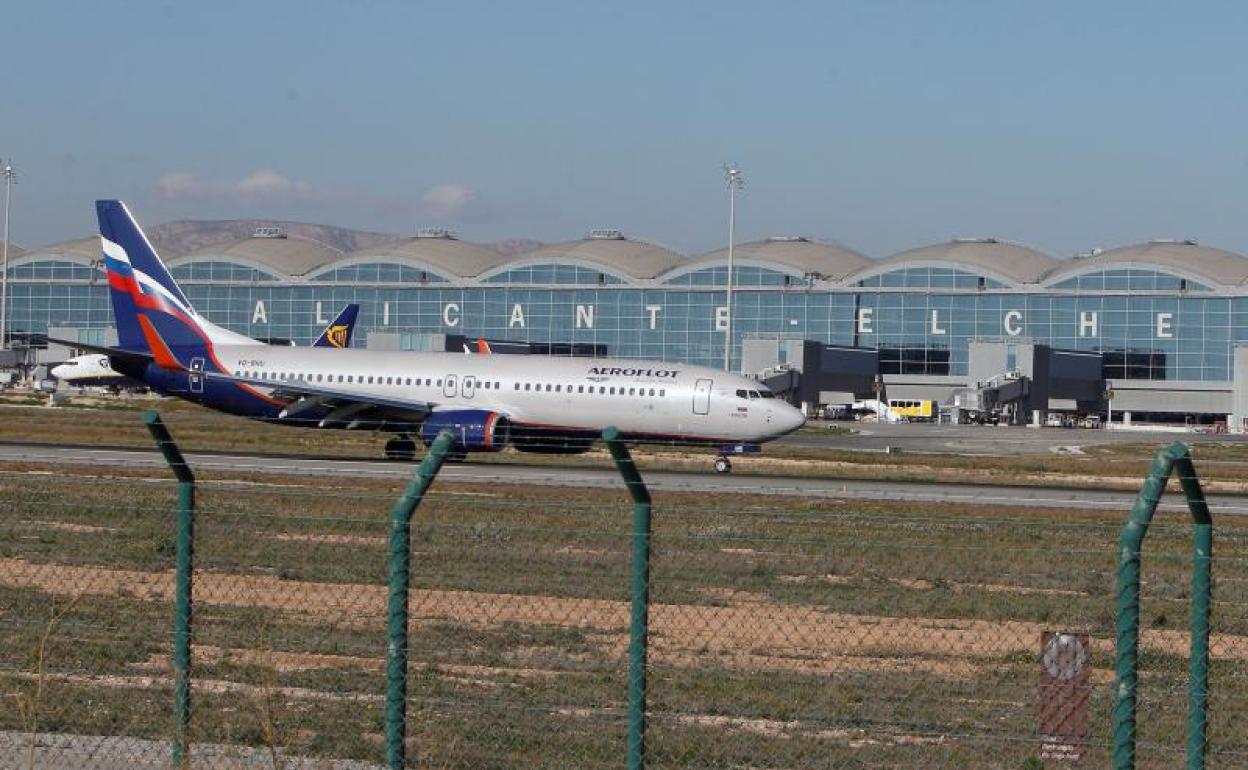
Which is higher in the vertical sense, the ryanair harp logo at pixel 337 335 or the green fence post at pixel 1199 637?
the ryanair harp logo at pixel 337 335

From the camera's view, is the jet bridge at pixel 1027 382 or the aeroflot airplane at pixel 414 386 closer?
the aeroflot airplane at pixel 414 386

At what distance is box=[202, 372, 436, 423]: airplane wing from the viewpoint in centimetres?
4447

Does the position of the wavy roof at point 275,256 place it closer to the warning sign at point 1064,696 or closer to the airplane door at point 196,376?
the airplane door at point 196,376

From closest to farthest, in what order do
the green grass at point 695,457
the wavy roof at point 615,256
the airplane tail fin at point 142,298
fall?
the green grass at point 695,457 → the airplane tail fin at point 142,298 → the wavy roof at point 615,256

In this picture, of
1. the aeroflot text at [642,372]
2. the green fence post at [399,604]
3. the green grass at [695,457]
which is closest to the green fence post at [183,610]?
the green fence post at [399,604]

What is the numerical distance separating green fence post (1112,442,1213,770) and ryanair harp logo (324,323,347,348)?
6794 centimetres

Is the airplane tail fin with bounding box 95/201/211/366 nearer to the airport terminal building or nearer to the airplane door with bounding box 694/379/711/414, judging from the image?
the airplane door with bounding box 694/379/711/414

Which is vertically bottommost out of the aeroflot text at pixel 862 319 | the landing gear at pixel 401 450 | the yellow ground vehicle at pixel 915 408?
the landing gear at pixel 401 450

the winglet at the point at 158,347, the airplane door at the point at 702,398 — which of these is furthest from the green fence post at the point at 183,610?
the winglet at the point at 158,347

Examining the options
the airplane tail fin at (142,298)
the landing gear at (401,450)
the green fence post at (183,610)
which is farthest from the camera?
the airplane tail fin at (142,298)

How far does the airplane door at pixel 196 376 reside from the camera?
47312mm

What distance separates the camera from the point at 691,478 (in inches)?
1487

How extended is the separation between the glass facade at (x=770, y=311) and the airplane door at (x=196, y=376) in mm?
71051

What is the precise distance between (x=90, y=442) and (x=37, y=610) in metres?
31.8
